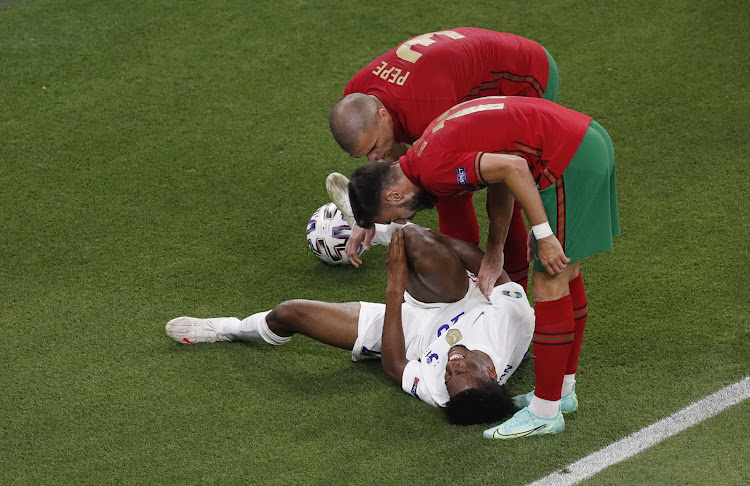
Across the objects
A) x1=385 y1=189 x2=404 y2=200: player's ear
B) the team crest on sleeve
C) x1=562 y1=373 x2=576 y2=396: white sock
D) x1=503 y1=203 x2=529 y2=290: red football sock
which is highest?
x1=385 y1=189 x2=404 y2=200: player's ear

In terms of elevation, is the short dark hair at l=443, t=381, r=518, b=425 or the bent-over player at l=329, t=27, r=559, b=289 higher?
the bent-over player at l=329, t=27, r=559, b=289

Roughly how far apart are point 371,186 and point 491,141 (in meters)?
0.44

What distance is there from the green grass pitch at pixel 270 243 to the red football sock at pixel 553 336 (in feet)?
1.02

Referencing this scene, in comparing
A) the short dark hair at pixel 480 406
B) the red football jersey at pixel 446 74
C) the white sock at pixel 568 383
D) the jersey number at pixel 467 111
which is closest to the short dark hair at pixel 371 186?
the jersey number at pixel 467 111

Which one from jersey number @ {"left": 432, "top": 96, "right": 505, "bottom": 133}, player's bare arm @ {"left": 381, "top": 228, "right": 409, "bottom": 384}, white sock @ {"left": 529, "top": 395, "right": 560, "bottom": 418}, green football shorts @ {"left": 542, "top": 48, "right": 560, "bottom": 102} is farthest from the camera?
green football shorts @ {"left": 542, "top": 48, "right": 560, "bottom": 102}

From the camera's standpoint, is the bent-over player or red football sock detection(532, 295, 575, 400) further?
the bent-over player

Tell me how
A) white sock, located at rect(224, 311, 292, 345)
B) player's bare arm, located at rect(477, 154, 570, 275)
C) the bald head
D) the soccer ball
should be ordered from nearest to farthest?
player's bare arm, located at rect(477, 154, 570, 275) < the bald head < white sock, located at rect(224, 311, 292, 345) < the soccer ball

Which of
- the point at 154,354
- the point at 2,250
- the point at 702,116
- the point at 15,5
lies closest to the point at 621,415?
the point at 154,354

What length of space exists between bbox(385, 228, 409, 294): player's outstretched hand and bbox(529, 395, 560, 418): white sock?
0.73 metres

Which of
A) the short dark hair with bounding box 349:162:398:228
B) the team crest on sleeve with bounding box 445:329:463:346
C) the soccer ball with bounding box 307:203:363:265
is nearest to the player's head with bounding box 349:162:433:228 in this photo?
the short dark hair with bounding box 349:162:398:228

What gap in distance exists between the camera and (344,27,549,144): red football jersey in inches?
149

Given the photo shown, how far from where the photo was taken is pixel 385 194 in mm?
3316

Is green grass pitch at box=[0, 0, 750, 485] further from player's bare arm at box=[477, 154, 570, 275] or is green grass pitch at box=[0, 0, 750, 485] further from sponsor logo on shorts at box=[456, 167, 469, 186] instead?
sponsor logo on shorts at box=[456, 167, 469, 186]

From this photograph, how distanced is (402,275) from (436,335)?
285 mm
